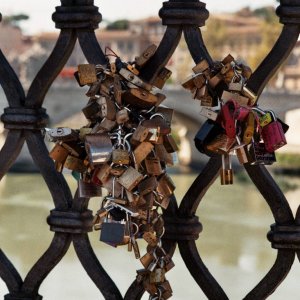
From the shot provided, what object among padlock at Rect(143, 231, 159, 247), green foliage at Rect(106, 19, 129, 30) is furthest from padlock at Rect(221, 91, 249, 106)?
green foliage at Rect(106, 19, 129, 30)

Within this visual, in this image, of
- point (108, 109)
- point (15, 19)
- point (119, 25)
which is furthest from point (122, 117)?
point (119, 25)

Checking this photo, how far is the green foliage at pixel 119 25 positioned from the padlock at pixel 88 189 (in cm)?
2204

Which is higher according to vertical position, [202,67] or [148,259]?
[202,67]

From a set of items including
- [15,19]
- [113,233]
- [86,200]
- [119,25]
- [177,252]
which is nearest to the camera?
[113,233]

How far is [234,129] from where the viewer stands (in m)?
0.51

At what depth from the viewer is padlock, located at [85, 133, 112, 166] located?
508mm

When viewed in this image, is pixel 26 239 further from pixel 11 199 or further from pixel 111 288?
pixel 111 288

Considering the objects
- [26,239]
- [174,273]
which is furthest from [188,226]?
[26,239]

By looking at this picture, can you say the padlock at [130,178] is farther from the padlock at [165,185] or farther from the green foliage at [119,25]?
the green foliage at [119,25]

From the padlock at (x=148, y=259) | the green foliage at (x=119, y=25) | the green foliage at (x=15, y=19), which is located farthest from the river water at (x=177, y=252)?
the green foliage at (x=119, y=25)

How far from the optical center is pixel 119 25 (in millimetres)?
22703

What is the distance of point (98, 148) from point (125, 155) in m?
0.02

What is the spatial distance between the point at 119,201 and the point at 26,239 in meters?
6.35

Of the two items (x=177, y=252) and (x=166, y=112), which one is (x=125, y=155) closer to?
(x=166, y=112)
